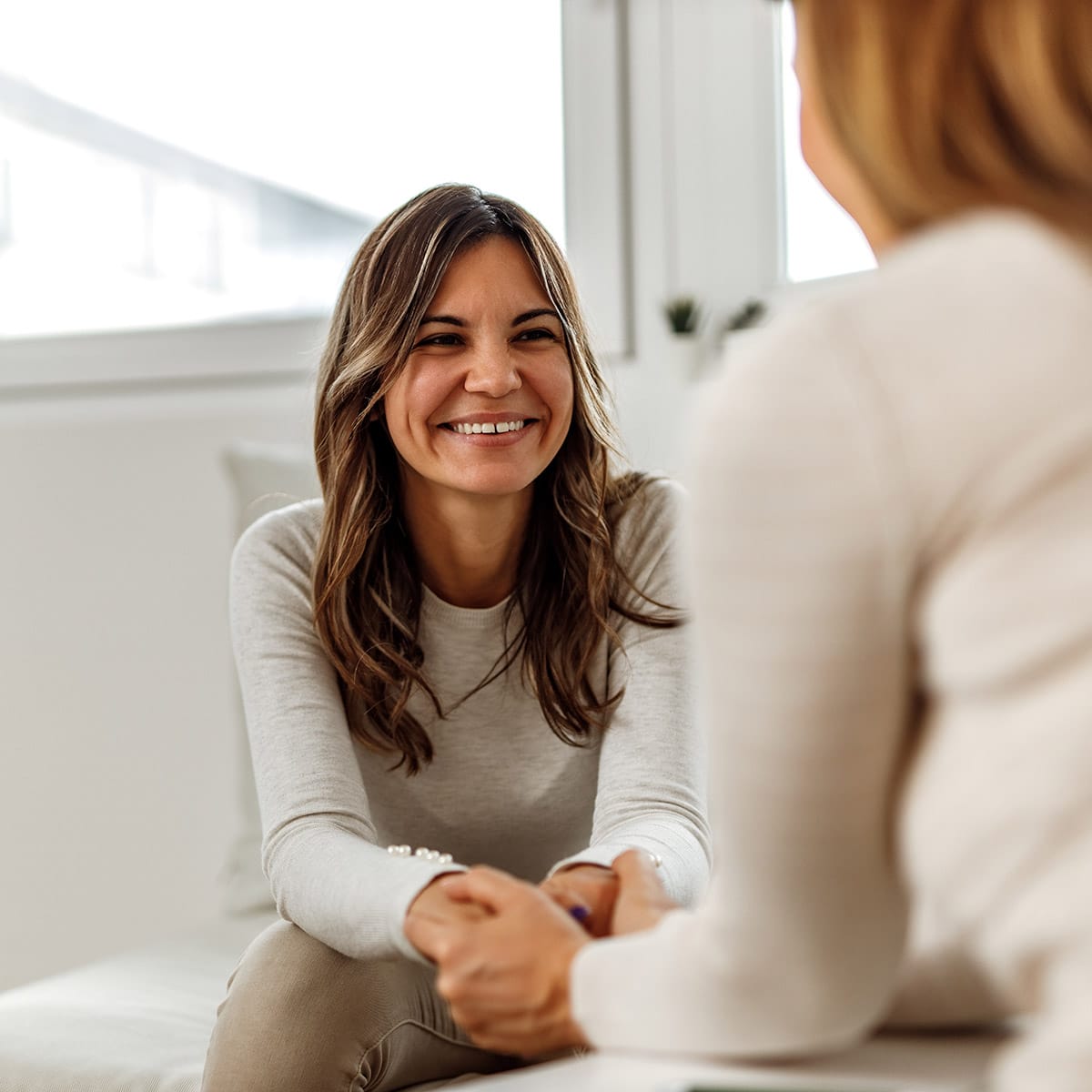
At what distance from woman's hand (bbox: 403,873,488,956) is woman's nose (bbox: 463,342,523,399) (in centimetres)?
54

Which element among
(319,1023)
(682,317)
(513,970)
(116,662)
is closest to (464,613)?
(319,1023)

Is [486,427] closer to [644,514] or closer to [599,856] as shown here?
[644,514]

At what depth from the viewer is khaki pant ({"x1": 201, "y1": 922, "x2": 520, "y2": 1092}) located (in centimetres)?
121

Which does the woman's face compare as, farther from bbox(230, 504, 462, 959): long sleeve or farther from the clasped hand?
the clasped hand

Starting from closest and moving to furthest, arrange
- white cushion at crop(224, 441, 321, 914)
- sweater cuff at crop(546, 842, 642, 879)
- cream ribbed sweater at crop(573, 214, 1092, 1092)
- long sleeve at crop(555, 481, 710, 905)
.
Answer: cream ribbed sweater at crop(573, 214, 1092, 1092), sweater cuff at crop(546, 842, 642, 879), long sleeve at crop(555, 481, 710, 905), white cushion at crop(224, 441, 321, 914)

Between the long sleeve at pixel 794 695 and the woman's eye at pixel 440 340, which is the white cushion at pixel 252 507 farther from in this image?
the long sleeve at pixel 794 695

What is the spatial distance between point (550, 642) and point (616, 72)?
1.21 m

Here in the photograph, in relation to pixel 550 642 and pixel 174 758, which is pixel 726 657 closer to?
pixel 550 642

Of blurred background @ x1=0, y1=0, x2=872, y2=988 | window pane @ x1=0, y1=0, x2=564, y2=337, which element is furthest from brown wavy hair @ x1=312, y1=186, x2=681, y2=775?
window pane @ x1=0, y1=0, x2=564, y2=337

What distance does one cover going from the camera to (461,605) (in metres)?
1.54

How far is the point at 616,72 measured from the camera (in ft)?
7.51

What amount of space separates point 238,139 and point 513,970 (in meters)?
2.13

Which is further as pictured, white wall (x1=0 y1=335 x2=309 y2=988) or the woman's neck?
white wall (x1=0 y1=335 x2=309 y2=988)

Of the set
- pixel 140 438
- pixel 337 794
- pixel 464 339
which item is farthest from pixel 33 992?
pixel 140 438
